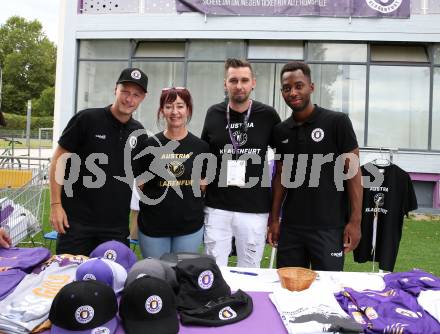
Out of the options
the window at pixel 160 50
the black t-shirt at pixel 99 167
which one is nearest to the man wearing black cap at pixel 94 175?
the black t-shirt at pixel 99 167

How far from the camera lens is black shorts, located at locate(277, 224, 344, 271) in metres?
2.95

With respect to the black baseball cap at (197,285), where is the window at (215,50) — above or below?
above

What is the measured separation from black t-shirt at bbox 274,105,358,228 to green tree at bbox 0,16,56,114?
56.8 meters

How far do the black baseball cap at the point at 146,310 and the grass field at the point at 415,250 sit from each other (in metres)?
4.12

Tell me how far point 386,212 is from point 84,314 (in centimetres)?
332

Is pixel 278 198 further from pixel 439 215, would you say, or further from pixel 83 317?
pixel 439 215

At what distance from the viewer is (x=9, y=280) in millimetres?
2012

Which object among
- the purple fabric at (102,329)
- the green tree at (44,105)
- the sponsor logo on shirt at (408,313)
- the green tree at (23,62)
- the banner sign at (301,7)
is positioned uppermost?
the green tree at (23,62)

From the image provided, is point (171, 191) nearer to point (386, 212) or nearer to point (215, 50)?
point (386, 212)

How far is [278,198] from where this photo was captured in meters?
3.29

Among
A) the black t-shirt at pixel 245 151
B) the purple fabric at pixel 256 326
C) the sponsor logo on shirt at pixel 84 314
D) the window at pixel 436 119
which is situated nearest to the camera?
the sponsor logo on shirt at pixel 84 314

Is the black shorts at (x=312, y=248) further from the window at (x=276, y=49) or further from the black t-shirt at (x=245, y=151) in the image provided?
the window at (x=276, y=49)

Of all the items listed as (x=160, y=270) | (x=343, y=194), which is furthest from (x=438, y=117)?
(x=160, y=270)

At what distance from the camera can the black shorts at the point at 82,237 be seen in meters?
2.95
